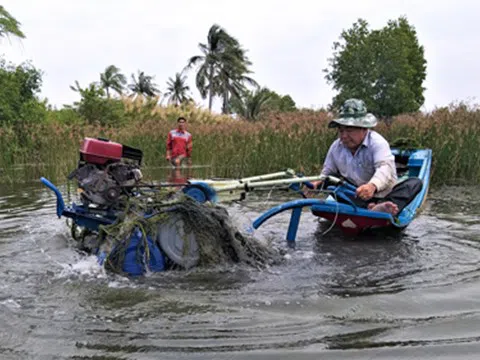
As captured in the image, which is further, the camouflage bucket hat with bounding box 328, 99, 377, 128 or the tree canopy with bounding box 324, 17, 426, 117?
the tree canopy with bounding box 324, 17, 426, 117

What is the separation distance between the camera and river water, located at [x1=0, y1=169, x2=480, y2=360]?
286 cm

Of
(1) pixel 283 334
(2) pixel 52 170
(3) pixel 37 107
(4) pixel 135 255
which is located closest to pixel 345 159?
(4) pixel 135 255

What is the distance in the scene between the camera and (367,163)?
559cm

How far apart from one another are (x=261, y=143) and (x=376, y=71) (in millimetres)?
23170

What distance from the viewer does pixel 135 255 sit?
4.12 meters

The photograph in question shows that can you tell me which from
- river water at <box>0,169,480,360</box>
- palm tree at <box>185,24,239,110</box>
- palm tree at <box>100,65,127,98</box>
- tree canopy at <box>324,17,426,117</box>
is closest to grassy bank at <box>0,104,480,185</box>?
river water at <box>0,169,480,360</box>

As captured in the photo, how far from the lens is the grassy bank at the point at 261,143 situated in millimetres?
9586

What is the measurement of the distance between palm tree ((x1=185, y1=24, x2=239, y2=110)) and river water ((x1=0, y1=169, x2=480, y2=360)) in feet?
137

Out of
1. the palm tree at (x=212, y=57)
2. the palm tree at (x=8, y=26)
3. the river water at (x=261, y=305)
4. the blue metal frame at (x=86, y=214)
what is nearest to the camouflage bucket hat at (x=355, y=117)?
the river water at (x=261, y=305)

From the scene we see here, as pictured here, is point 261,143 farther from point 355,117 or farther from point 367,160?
point 355,117

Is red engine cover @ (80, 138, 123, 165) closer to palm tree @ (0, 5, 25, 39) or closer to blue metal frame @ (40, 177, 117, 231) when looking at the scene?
blue metal frame @ (40, 177, 117, 231)

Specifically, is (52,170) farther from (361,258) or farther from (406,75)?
(406,75)

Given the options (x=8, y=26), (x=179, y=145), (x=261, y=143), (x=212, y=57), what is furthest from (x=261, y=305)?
(x=212, y=57)

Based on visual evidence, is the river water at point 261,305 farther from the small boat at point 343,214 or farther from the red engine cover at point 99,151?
the red engine cover at point 99,151
